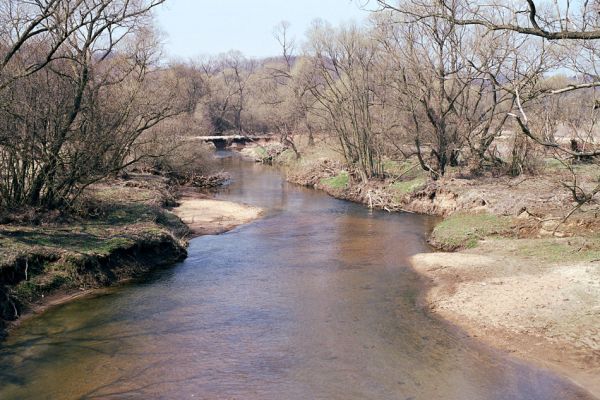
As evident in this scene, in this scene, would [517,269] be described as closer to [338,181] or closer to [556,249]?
[556,249]

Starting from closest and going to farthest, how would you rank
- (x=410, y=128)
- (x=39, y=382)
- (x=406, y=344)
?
(x=39, y=382)
(x=406, y=344)
(x=410, y=128)

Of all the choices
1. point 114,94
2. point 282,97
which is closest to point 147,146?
point 114,94

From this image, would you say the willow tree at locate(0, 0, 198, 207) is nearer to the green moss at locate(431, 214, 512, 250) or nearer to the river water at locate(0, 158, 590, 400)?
the river water at locate(0, 158, 590, 400)

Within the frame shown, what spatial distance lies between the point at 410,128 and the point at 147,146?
15.3 m

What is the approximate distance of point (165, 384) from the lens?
9750 mm

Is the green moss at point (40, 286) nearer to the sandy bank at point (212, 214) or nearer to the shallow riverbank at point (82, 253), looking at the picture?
the shallow riverbank at point (82, 253)

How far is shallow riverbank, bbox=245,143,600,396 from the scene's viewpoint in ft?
37.4

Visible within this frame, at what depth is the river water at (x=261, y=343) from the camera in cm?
966

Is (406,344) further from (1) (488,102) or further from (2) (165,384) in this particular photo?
(1) (488,102)

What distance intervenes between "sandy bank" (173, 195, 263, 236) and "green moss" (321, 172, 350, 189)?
8.44 metres

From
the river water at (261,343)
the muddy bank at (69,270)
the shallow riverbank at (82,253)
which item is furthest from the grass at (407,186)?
the muddy bank at (69,270)

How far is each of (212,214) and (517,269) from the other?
1549cm

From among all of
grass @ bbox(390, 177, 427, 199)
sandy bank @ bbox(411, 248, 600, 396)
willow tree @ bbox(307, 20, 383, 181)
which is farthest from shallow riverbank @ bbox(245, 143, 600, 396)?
willow tree @ bbox(307, 20, 383, 181)

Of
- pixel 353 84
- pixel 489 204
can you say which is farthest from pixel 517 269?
pixel 353 84
